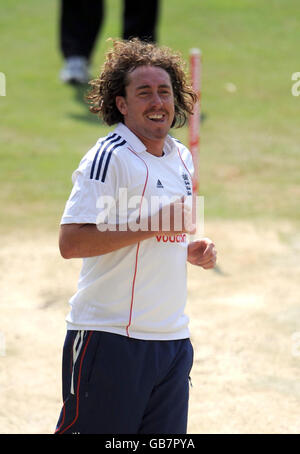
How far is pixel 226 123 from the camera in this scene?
11.7m

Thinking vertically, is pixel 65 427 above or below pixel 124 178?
below

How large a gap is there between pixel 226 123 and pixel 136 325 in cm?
907

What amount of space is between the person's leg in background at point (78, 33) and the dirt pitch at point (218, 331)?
5.62 meters

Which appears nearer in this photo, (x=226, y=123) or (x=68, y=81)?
(x=226, y=123)

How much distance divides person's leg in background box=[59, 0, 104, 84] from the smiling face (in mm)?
9966

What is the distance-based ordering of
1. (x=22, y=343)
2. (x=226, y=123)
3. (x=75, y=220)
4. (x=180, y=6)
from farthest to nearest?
(x=180, y=6) → (x=226, y=123) → (x=22, y=343) → (x=75, y=220)

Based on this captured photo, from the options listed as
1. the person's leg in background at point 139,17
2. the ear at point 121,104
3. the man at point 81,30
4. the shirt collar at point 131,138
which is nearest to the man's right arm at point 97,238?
the shirt collar at point 131,138

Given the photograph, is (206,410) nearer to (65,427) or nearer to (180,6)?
(65,427)

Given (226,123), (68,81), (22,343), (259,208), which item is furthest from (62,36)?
(22,343)

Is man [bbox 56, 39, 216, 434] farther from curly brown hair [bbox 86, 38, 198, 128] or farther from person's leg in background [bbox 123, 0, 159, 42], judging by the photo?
person's leg in background [bbox 123, 0, 159, 42]

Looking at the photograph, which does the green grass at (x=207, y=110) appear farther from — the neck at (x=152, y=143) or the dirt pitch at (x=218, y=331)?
the neck at (x=152, y=143)

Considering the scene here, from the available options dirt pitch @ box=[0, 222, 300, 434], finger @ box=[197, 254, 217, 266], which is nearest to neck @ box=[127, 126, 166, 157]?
finger @ box=[197, 254, 217, 266]

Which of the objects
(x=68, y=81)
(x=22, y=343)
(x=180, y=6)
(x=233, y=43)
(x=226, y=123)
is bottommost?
(x=22, y=343)

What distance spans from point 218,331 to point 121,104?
3121 mm
